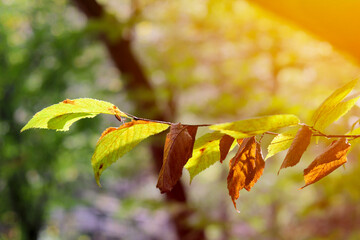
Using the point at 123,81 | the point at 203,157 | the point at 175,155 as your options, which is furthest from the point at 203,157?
the point at 123,81

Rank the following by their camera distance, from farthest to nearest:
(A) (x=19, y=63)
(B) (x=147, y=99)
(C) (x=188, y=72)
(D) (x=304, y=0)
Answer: (C) (x=188, y=72)
(A) (x=19, y=63)
(B) (x=147, y=99)
(D) (x=304, y=0)

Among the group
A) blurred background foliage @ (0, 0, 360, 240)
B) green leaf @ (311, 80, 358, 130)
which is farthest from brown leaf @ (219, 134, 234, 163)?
blurred background foliage @ (0, 0, 360, 240)

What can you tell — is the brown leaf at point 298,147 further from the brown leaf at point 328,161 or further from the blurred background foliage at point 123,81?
the blurred background foliage at point 123,81

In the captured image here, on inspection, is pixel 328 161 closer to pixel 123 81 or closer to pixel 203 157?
pixel 203 157

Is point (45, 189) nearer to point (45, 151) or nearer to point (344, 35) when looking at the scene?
point (45, 151)

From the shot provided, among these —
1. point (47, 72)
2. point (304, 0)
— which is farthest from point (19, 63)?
point (304, 0)

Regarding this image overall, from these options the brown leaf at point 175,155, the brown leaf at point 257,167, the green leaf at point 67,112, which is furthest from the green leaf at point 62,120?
the brown leaf at point 257,167
